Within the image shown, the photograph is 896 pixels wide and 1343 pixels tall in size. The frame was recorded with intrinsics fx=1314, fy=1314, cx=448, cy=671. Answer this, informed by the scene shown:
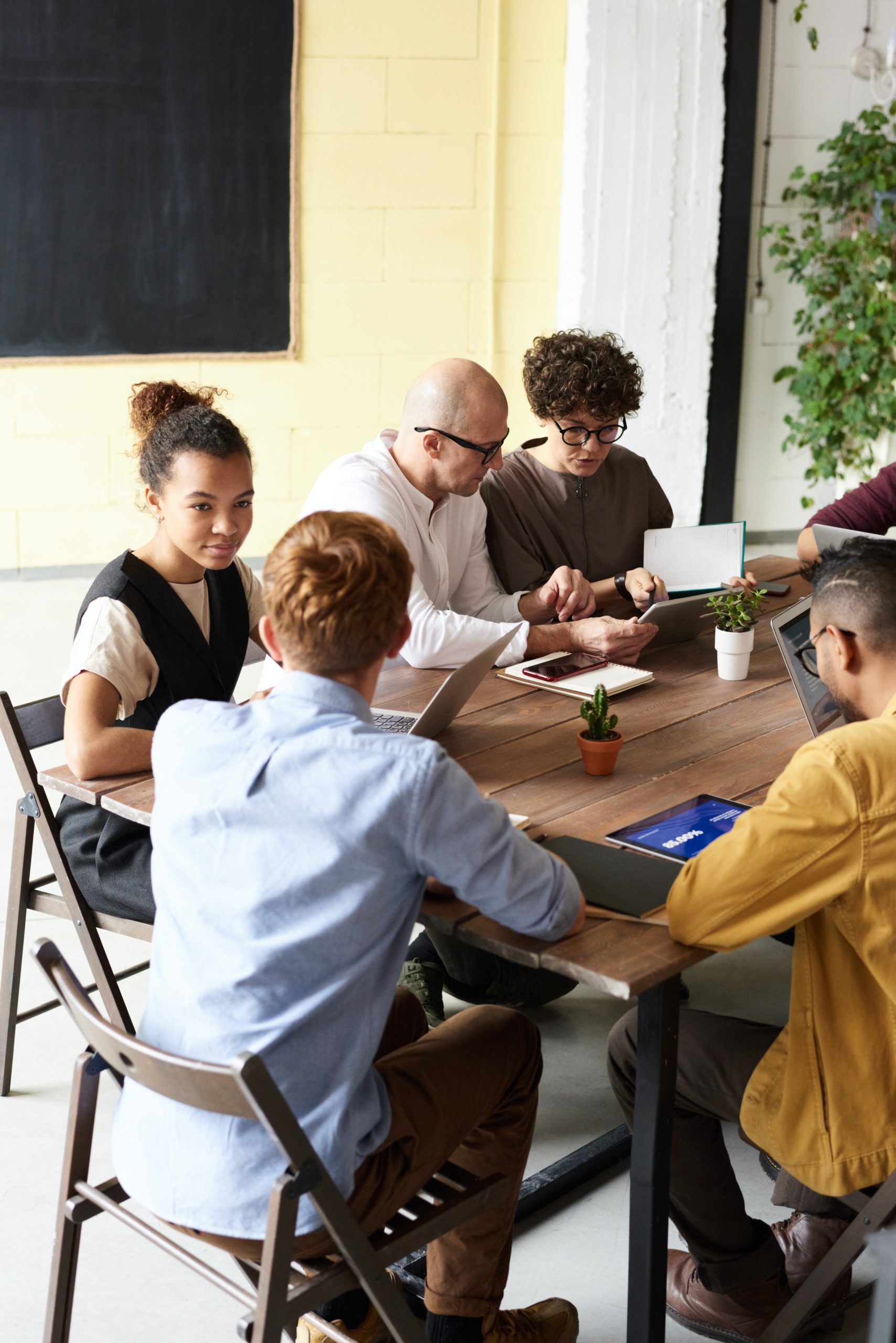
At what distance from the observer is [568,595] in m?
3.01

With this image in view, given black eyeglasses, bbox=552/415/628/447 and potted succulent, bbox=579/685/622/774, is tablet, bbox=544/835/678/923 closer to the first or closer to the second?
potted succulent, bbox=579/685/622/774

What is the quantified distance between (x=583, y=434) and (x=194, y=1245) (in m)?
2.01

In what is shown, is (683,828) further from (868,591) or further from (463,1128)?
(463,1128)

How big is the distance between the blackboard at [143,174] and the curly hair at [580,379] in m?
3.28

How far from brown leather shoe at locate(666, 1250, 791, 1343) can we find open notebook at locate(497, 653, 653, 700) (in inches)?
41.7

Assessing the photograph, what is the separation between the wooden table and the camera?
65.2 inches

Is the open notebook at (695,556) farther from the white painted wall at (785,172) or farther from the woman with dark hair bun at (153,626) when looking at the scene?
the white painted wall at (785,172)

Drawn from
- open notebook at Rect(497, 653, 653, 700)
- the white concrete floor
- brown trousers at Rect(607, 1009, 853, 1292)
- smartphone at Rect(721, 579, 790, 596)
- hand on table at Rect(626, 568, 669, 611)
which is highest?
hand on table at Rect(626, 568, 669, 611)

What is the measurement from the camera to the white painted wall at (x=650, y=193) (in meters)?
6.11

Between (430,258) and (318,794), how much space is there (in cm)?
539

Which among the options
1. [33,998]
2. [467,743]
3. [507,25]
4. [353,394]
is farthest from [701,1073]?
[507,25]

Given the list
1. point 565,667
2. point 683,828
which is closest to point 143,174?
point 565,667

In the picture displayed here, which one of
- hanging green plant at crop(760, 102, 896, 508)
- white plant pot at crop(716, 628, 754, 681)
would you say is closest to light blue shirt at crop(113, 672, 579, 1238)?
white plant pot at crop(716, 628, 754, 681)

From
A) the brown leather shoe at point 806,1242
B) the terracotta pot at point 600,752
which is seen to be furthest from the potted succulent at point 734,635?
the brown leather shoe at point 806,1242
